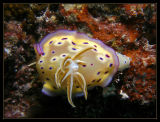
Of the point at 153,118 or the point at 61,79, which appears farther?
the point at 153,118

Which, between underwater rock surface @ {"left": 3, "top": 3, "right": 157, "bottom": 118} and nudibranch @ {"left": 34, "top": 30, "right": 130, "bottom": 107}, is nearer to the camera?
nudibranch @ {"left": 34, "top": 30, "right": 130, "bottom": 107}

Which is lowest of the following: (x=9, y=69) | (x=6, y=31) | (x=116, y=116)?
(x=116, y=116)

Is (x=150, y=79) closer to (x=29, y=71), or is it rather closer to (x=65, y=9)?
(x=65, y=9)

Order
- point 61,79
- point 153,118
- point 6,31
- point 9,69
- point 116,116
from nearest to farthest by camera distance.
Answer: point 61,79, point 6,31, point 9,69, point 153,118, point 116,116

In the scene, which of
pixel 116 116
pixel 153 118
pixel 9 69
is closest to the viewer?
pixel 9 69

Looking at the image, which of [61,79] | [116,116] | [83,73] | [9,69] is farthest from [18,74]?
[116,116]

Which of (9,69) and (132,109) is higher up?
(9,69)
